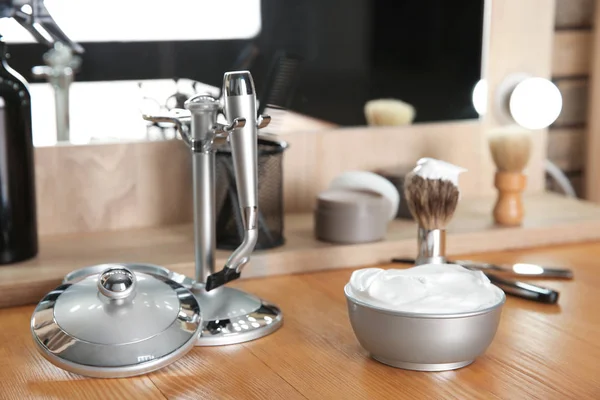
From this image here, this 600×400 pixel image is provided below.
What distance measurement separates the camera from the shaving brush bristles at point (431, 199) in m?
0.85

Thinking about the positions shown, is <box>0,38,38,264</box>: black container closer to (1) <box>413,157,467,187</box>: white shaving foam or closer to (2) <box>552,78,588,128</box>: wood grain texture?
(1) <box>413,157,467,187</box>: white shaving foam

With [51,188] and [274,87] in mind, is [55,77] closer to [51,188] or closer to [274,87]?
[51,188]

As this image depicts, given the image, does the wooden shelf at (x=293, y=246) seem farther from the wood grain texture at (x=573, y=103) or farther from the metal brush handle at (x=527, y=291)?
the wood grain texture at (x=573, y=103)

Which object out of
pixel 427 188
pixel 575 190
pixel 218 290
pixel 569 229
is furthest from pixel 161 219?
pixel 575 190

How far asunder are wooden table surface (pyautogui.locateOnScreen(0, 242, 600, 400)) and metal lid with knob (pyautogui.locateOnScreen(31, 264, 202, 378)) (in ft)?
0.05

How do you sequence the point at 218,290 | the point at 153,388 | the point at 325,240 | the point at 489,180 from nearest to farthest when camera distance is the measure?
the point at 153,388 < the point at 218,290 < the point at 325,240 < the point at 489,180

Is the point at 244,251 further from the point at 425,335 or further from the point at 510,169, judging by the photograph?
the point at 510,169

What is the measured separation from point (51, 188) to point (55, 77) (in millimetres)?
144

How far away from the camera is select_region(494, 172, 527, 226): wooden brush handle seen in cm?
112

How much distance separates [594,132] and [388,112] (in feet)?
1.76

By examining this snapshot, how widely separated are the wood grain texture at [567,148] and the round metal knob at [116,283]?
110cm

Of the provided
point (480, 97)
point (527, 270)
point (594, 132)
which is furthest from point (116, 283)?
point (594, 132)

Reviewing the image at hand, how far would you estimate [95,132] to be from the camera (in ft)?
3.59

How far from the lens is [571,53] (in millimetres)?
1593
